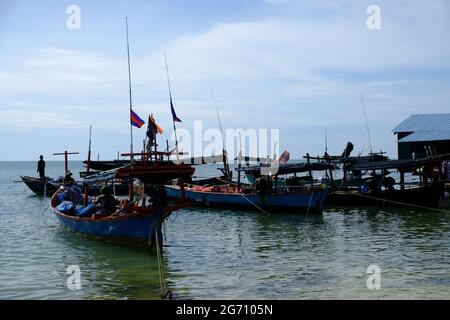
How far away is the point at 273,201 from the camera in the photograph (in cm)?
2739

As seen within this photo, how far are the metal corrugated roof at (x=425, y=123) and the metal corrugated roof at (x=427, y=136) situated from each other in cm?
91

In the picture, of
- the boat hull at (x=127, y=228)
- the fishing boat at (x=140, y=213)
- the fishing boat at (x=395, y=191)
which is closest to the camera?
the fishing boat at (x=140, y=213)

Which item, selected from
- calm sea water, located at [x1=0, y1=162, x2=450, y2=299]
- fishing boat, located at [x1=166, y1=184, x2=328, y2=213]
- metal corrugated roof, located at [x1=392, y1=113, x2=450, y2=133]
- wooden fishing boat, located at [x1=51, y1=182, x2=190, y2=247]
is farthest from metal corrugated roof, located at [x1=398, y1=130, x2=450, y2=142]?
wooden fishing boat, located at [x1=51, y1=182, x2=190, y2=247]

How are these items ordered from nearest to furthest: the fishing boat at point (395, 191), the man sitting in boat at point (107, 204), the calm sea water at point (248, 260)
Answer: the calm sea water at point (248, 260)
the man sitting in boat at point (107, 204)
the fishing boat at point (395, 191)

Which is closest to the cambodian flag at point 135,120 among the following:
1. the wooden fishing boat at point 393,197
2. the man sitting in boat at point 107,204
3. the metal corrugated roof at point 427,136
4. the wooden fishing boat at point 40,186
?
the man sitting in boat at point 107,204

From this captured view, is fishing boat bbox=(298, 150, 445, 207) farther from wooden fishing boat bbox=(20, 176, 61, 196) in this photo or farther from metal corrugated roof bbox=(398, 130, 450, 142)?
wooden fishing boat bbox=(20, 176, 61, 196)

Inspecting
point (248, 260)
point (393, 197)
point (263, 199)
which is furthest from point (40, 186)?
point (248, 260)

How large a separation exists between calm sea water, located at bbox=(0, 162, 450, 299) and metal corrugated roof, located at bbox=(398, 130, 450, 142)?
1715cm

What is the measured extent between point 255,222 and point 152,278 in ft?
38.8

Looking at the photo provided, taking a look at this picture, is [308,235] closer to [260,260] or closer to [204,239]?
[204,239]

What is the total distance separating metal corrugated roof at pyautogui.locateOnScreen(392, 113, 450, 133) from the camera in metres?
43.7

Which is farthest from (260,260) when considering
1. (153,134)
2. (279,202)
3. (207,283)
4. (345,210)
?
(345,210)

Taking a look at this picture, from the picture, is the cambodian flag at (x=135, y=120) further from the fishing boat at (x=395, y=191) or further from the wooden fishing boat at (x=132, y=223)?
the fishing boat at (x=395, y=191)

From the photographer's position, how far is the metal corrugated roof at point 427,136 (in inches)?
1590
